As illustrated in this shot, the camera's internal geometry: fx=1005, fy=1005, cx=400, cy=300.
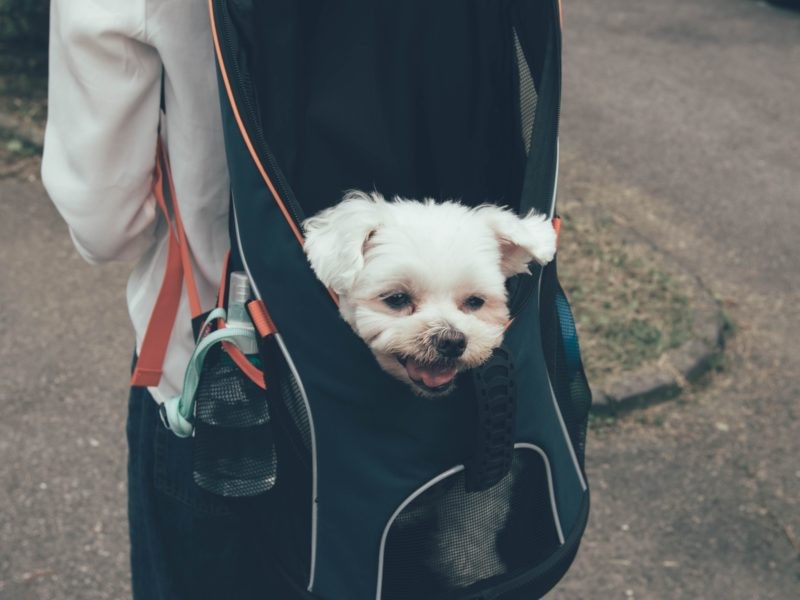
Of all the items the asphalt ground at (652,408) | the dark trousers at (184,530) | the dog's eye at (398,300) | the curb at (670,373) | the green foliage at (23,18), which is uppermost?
the dog's eye at (398,300)

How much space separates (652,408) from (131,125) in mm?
2599

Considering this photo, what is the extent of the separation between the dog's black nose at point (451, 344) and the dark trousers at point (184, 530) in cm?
51

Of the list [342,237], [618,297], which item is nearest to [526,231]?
[342,237]

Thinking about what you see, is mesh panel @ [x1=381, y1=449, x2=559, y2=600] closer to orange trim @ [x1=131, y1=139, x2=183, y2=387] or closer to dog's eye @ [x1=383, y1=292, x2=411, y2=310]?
dog's eye @ [x1=383, y1=292, x2=411, y2=310]

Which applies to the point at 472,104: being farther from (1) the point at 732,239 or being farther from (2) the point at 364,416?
(1) the point at 732,239

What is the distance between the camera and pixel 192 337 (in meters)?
1.91

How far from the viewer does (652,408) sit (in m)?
3.76

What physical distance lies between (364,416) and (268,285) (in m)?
0.25

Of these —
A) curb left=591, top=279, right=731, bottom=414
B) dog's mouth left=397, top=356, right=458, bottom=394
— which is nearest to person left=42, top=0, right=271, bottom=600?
dog's mouth left=397, top=356, right=458, bottom=394

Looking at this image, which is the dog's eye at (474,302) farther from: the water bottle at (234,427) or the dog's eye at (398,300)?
the water bottle at (234,427)

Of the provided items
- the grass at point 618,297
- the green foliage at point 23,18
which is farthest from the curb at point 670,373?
the green foliage at point 23,18

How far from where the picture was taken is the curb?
12.2ft

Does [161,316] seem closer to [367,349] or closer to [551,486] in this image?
[367,349]

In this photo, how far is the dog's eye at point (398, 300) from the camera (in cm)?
170
